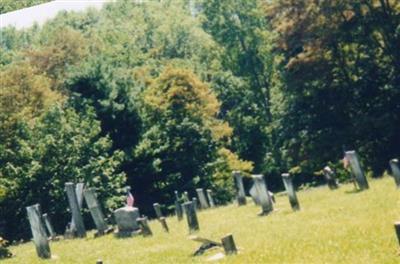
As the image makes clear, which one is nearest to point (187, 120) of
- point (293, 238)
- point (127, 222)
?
point (127, 222)

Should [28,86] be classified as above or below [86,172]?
above

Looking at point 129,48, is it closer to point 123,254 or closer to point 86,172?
point 86,172

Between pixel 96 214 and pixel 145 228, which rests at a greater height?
pixel 96 214

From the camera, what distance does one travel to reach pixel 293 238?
1703 centimetres

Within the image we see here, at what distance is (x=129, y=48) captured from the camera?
89812 millimetres

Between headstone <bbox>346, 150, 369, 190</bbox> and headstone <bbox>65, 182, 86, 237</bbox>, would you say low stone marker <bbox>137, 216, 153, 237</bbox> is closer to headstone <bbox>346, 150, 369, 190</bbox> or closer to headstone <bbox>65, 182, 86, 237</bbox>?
headstone <bbox>65, 182, 86, 237</bbox>

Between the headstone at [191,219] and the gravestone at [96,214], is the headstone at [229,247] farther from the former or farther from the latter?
the gravestone at [96,214]

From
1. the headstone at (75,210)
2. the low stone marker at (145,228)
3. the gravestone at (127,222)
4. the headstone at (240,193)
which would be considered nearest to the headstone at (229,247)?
the low stone marker at (145,228)

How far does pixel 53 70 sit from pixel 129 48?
18.3 m

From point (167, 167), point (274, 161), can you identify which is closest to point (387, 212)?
point (167, 167)

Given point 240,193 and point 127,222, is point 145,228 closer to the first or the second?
point 127,222

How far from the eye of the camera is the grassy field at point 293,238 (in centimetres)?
1420

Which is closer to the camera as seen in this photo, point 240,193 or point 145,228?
point 145,228

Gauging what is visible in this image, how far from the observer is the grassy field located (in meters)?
14.2
